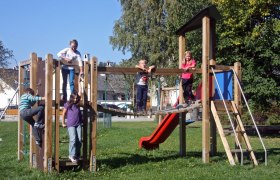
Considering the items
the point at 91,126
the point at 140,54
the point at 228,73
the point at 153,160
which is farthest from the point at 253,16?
the point at 140,54

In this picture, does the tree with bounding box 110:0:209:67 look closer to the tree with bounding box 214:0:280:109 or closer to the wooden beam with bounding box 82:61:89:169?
the tree with bounding box 214:0:280:109

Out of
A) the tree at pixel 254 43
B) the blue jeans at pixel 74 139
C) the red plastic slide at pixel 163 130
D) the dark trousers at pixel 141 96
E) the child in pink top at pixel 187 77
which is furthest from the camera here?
the tree at pixel 254 43

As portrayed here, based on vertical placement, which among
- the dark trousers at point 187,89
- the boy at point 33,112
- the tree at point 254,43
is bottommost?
the boy at point 33,112

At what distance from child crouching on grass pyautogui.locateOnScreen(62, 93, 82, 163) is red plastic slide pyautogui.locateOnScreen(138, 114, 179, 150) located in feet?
15.0

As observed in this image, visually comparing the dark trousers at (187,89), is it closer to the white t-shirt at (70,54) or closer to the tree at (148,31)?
the white t-shirt at (70,54)

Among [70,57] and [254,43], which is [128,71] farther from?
[254,43]

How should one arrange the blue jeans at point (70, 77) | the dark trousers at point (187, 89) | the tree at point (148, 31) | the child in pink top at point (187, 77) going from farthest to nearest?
the tree at point (148, 31) → the dark trousers at point (187, 89) → the child in pink top at point (187, 77) → the blue jeans at point (70, 77)

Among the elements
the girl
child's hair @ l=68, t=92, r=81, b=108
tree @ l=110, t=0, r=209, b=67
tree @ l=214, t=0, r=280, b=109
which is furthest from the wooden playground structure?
tree @ l=110, t=0, r=209, b=67

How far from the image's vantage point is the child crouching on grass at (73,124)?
1109 centimetres

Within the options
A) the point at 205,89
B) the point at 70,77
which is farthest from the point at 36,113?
the point at 205,89

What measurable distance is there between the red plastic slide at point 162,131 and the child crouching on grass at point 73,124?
4.56 m

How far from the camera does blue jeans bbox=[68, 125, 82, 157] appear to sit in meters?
11.1

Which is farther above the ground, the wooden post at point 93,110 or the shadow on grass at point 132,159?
the wooden post at point 93,110

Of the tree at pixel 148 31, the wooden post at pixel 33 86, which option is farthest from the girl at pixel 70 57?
the tree at pixel 148 31
